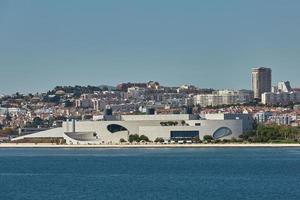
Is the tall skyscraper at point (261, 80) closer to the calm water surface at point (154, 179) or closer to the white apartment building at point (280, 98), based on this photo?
the white apartment building at point (280, 98)

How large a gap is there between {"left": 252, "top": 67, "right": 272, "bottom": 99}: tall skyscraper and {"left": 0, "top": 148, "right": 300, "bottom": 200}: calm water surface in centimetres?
11357

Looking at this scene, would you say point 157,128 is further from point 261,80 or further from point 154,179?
point 261,80

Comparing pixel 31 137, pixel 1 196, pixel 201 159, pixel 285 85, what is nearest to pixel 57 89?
pixel 285 85

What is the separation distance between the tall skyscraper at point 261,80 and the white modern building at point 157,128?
80.8m

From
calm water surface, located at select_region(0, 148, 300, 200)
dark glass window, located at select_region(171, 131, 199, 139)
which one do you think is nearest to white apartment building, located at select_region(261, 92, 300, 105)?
dark glass window, located at select_region(171, 131, 199, 139)

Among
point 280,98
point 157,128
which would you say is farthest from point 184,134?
point 280,98

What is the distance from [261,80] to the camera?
183375mm

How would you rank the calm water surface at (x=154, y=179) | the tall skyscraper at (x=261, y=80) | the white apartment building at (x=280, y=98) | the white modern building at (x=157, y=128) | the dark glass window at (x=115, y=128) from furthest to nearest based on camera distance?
the tall skyscraper at (x=261, y=80) < the white apartment building at (x=280, y=98) < the dark glass window at (x=115, y=128) < the white modern building at (x=157, y=128) < the calm water surface at (x=154, y=179)

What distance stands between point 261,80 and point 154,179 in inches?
5381

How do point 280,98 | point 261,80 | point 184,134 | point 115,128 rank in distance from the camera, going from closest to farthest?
point 184,134 < point 115,128 < point 280,98 < point 261,80

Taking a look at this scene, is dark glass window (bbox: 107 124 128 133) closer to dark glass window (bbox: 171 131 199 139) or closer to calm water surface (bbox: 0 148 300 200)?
dark glass window (bbox: 171 131 199 139)

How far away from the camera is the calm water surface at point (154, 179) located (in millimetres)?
39812

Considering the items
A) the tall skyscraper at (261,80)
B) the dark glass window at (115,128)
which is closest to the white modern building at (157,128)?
the dark glass window at (115,128)

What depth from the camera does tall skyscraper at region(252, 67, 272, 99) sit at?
18162cm
